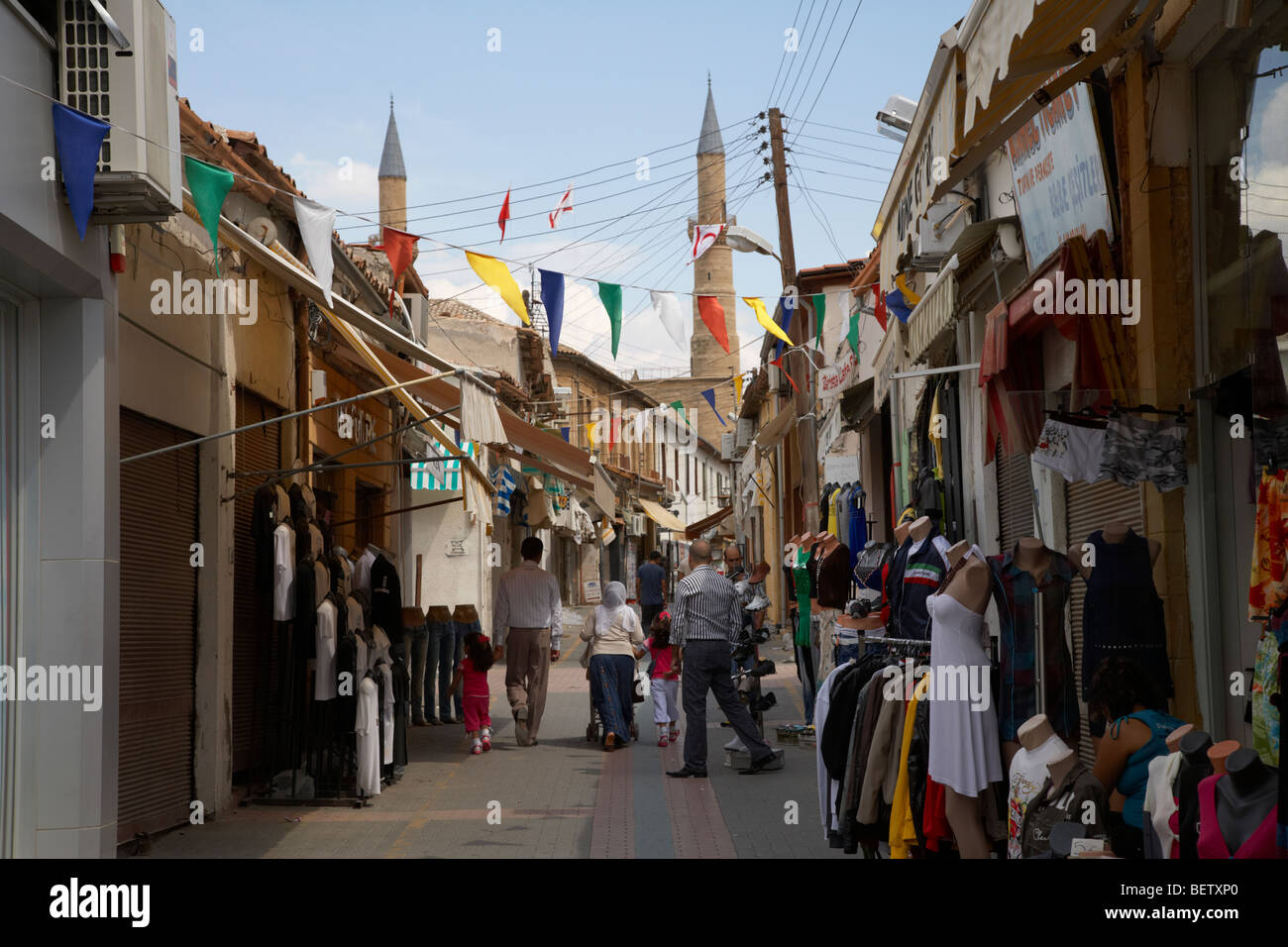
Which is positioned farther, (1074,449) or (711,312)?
(711,312)

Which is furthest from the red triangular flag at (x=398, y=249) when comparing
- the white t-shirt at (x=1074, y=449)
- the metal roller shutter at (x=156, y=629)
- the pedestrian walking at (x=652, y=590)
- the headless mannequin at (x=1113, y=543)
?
the pedestrian walking at (x=652, y=590)

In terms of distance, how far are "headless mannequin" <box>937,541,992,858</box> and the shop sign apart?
7.81 feet

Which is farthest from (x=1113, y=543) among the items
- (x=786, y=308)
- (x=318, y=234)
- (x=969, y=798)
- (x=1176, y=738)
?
(x=786, y=308)

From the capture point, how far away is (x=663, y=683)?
510 inches

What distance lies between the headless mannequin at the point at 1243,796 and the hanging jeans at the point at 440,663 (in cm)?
1121

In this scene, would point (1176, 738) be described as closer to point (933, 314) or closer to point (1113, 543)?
point (1113, 543)

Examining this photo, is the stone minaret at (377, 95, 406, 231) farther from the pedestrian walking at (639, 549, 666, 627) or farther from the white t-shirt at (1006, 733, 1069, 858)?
the white t-shirt at (1006, 733, 1069, 858)

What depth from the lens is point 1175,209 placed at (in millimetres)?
6473

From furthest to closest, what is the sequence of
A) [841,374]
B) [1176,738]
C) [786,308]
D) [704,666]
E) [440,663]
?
[841,374] < [786,308] < [440,663] < [704,666] < [1176,738]

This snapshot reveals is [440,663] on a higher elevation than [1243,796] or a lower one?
lower

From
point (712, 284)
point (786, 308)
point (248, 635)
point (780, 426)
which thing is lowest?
point (248, 635)

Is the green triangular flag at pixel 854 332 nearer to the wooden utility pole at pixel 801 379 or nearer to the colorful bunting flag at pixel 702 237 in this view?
the wooden utility pole at pixel 801 379

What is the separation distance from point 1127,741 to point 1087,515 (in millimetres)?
3712
